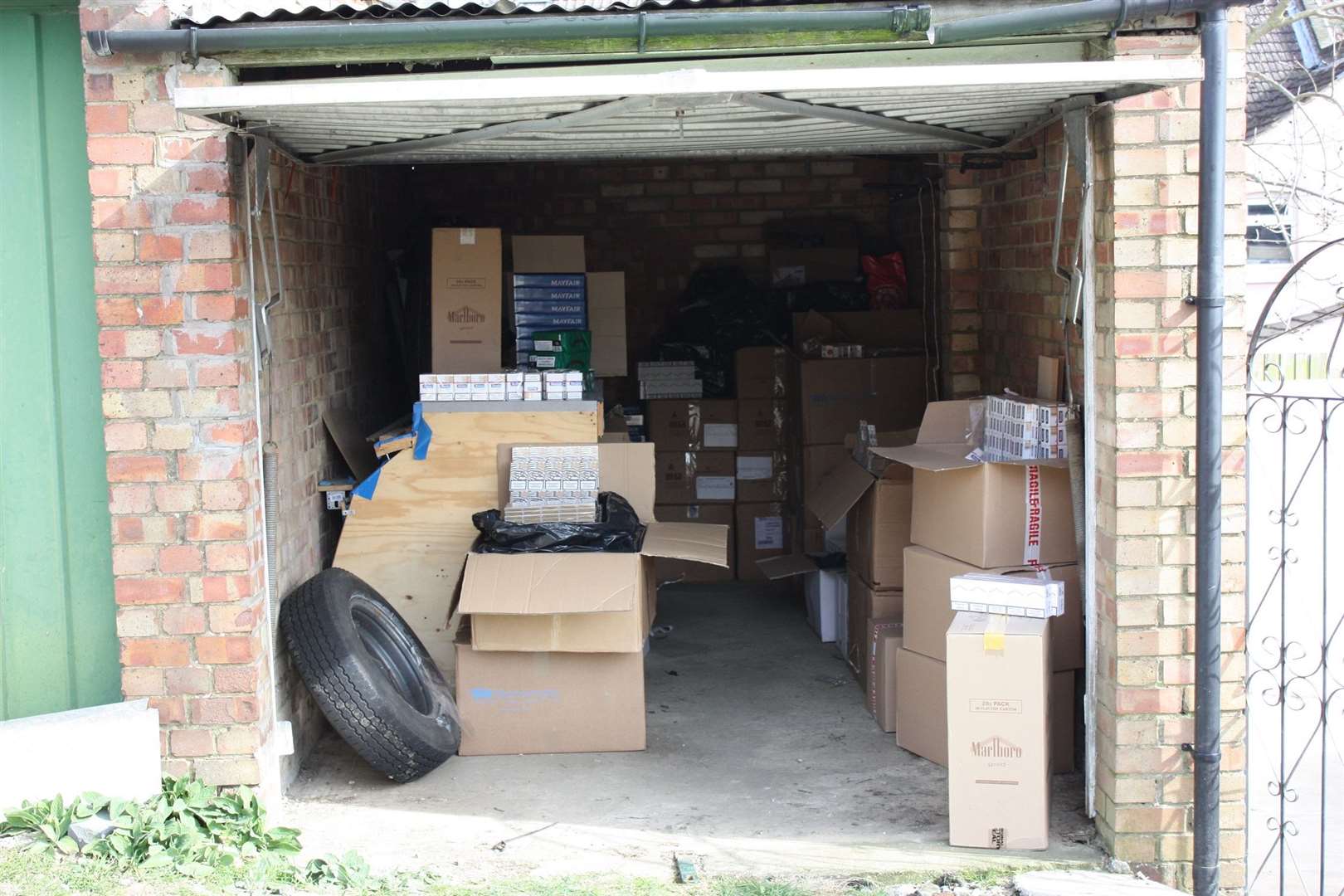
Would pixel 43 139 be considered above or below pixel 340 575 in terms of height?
above

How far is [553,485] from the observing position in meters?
5.17

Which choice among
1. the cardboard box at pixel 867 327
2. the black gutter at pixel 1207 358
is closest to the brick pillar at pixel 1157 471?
the black gutter at pixel 1207 358

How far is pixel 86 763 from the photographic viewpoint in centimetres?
373

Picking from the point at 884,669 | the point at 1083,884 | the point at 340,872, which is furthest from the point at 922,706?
the point at 340,872

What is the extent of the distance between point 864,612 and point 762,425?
2.40 meters

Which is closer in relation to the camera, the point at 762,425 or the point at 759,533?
the point at 762,425

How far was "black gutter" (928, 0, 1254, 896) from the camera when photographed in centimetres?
340

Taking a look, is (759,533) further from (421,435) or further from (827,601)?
(421,435)

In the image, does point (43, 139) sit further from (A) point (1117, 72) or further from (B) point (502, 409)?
(A) point (1117, 72)

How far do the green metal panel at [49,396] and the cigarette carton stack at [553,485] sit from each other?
1.65 m

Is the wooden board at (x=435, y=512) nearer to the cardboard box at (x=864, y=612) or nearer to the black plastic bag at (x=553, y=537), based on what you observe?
the black plastic bag at (x=553, y=537)

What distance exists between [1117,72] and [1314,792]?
376 cm

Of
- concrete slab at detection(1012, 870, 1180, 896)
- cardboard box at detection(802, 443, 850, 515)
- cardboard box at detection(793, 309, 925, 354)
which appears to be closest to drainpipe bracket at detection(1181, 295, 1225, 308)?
concrete slab at detection(1012, 870, 1180, 896)

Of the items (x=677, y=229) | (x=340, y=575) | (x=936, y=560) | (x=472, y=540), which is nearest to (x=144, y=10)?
(x=340, y=575)
